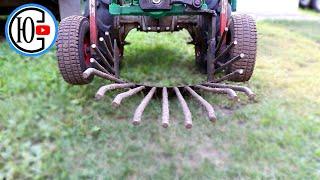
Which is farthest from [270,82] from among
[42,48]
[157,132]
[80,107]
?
[42,48]

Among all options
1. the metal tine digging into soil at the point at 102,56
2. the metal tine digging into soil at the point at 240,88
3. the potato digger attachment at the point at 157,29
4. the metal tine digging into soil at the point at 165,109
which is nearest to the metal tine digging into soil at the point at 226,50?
the potato digger attachment at the point at 157,29

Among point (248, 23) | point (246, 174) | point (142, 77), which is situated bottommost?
point (246, 174)

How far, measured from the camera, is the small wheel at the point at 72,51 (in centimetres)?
347

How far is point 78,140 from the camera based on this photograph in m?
3.13

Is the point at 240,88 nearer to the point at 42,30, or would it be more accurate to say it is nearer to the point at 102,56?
the point at 102,56

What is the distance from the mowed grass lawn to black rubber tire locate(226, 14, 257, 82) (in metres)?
0.27

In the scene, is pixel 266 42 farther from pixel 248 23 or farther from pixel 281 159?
pixel 281 159

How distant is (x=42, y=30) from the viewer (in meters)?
4.64

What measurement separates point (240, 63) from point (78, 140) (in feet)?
4.77

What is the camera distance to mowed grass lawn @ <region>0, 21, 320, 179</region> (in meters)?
2.87

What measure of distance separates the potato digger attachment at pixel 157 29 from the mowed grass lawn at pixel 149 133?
7.7 inches

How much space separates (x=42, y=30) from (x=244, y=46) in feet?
7.15

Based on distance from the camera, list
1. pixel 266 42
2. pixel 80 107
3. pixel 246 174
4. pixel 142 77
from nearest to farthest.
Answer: pixel 246 174
pixel 80 107
pixel 142 77
pixel 266 42

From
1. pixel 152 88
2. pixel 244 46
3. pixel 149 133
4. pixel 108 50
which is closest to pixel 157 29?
pixel 108 50
